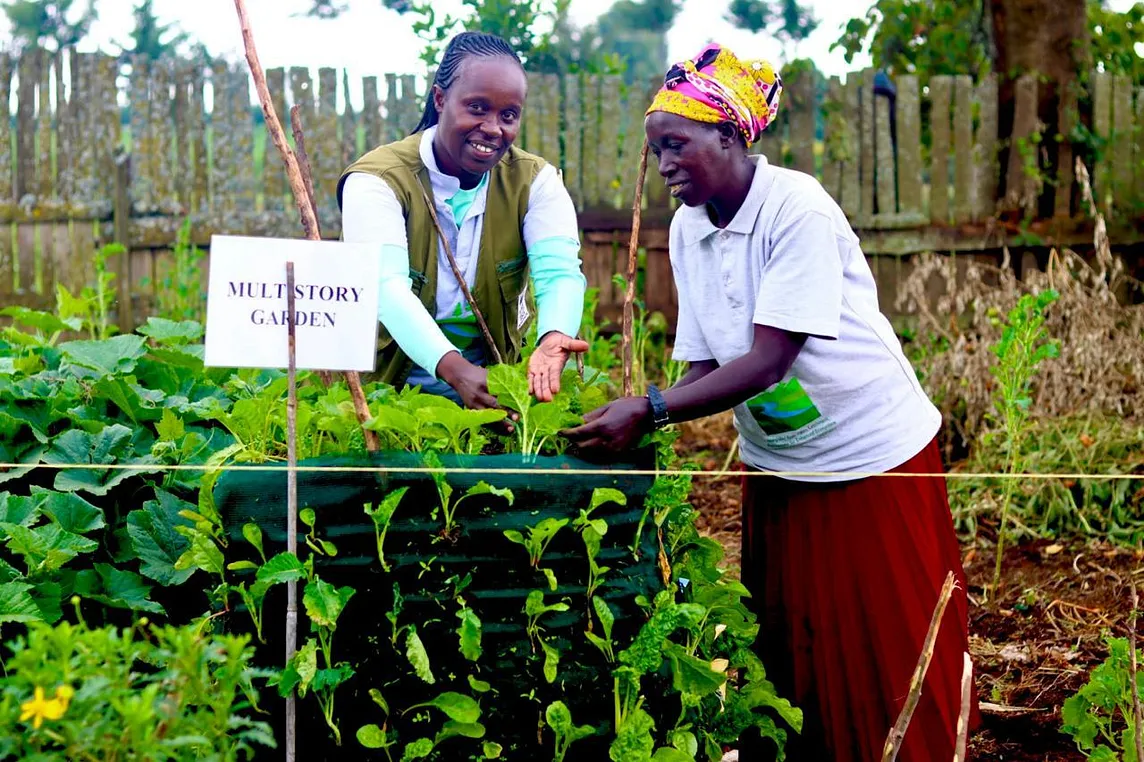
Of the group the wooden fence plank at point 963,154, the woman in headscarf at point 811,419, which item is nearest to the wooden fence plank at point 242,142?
the wooden fence plank at point 963,154

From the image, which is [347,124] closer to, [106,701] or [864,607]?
[864,607]

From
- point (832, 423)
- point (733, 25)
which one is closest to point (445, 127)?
point (832, 423)

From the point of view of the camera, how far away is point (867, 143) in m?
6.05

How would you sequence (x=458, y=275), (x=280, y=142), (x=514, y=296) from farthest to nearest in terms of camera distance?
(x=514, y=296)
(x=458, y=275)
(x=280, y=142)

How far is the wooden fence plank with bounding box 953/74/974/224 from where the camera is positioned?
5.96 meters

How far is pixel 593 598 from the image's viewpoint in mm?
1750

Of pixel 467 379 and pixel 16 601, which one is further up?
pixel 467 379

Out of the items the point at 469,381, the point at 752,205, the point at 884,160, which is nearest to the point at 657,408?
the point at 469,381

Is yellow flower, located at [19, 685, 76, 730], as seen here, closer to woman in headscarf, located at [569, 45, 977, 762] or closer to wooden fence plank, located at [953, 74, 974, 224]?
woman in headscarf, located at [569, 45, 977, 762]

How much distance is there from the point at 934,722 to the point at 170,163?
5082 millimetres

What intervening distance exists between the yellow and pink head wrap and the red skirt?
66 cm

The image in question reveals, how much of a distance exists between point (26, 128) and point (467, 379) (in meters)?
5.12

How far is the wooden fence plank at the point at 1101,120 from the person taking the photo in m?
5.88

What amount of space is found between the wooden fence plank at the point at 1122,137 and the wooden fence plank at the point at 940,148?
2.46ft
